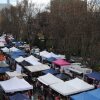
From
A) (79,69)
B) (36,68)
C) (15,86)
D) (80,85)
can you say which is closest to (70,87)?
(80,85)

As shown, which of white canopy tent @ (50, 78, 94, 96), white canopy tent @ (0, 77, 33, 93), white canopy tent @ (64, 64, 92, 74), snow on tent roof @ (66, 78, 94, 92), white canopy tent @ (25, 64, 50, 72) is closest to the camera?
white canopy tent @ (50, 78, 94, 96)

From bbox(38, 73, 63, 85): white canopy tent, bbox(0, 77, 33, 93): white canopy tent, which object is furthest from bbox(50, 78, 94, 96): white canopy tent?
bbox(0, 77, 33, 93): white canopy tent

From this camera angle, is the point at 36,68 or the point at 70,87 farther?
the point at 36,68

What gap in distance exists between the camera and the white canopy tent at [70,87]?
17.3 meters

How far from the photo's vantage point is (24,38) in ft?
184

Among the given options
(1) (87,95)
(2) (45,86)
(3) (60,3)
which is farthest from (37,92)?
(3) (60,3)

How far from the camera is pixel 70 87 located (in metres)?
17.9

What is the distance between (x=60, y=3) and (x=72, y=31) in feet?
32.0

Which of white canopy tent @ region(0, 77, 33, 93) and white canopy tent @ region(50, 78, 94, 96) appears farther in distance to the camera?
white canopy tent @ region(0, 77, 33, 93)

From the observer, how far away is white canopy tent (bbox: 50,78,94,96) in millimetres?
17266

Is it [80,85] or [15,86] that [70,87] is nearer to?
[80,85]

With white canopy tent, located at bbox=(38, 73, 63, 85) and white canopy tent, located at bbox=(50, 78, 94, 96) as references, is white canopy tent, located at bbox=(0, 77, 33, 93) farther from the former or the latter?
white canopy tent, located at bbox=(50, 78, 94, 96)

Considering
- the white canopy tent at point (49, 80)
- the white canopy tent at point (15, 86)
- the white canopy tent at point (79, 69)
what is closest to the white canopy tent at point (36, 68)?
the white canopy tent at point (79, 69)

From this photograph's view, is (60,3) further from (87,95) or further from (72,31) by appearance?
(87,95)
